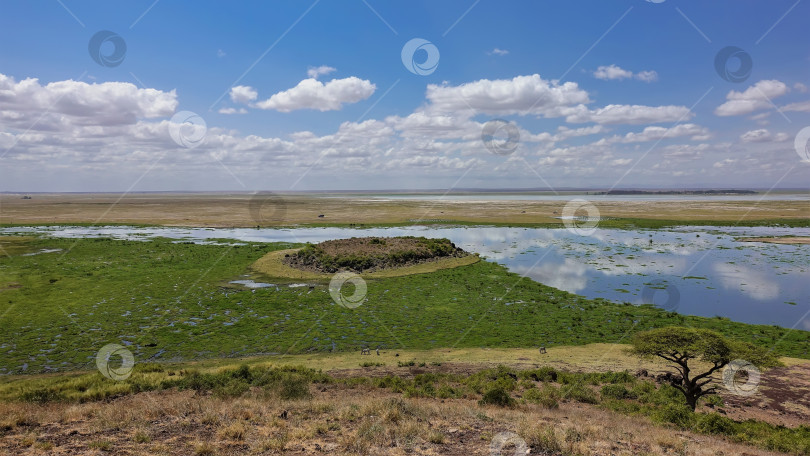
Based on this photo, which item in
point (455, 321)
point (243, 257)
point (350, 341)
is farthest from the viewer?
point (243, 257)

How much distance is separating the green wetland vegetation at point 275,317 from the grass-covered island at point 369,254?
5.00m

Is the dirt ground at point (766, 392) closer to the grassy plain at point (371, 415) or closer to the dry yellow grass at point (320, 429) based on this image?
the grassy plain at point (371, 415)

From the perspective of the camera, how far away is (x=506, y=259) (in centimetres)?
5225

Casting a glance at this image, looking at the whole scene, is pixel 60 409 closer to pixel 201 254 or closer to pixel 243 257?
pixel 243 257

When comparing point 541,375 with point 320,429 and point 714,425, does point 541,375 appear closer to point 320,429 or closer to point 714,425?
point 714,425

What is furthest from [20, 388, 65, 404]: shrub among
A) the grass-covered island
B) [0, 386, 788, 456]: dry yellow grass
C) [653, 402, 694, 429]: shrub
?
the grass-covered island

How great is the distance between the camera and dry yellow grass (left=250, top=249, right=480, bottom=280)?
4172 centimetres

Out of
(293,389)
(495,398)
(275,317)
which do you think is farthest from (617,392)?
(275,317)

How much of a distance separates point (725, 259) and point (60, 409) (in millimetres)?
66194

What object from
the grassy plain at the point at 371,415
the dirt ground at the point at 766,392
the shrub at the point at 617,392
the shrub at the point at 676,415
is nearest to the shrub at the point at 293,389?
the grassy plain at the point at 371,415

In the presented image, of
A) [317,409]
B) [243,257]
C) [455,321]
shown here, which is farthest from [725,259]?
[243,257]

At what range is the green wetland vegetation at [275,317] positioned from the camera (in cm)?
2380

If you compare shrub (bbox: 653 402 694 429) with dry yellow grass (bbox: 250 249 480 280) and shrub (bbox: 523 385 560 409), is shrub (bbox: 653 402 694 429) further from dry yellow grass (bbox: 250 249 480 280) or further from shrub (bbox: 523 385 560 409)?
dry yellow grass (bbox: 250 249 480 280)

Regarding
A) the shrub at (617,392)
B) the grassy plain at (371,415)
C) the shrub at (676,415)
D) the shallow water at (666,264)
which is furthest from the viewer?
the shallow water at (666,264)
